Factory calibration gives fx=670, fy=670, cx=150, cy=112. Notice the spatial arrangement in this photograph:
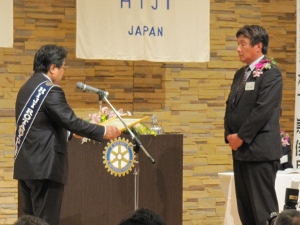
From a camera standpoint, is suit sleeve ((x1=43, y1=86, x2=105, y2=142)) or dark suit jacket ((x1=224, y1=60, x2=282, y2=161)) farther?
dark suit jacket ((x1=224, y1=60, x2=282, y2=161))

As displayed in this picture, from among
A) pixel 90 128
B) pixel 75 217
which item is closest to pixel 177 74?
pixel 75 217

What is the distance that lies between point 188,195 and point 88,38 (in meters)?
2.22

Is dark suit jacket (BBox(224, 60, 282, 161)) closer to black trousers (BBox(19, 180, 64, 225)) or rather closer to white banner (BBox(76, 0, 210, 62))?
black trousers (BBox(19, 180, 64, 225))

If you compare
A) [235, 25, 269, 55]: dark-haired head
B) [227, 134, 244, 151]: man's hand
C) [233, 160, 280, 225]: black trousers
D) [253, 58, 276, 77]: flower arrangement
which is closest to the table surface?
[233, 160, 280, 225]: black trousers

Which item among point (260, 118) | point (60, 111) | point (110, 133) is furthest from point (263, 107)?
point (60, 111)

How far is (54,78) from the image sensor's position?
462 centimetres

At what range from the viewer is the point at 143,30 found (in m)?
6.41

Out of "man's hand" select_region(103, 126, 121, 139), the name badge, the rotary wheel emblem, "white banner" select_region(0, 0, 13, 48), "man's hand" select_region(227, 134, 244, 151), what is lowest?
the rotary wheel emblem

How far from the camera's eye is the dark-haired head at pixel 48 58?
458 cm

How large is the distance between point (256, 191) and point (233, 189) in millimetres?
1112

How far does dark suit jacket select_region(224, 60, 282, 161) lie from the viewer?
15.8ft

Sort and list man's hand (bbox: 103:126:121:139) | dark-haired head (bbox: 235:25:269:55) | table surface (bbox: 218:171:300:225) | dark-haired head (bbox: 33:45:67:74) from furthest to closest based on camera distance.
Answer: table surface (bbox: 218:171:300:225) < dark-haired head (bbox: 235:25:269:55) < man's hand (bbox: 103:126:121:139) < dark-haired head (bbox: 33:45:67:74)

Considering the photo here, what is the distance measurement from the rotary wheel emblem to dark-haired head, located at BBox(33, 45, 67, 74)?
1.18 m

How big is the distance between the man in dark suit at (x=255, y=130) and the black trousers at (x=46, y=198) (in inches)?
52.8
